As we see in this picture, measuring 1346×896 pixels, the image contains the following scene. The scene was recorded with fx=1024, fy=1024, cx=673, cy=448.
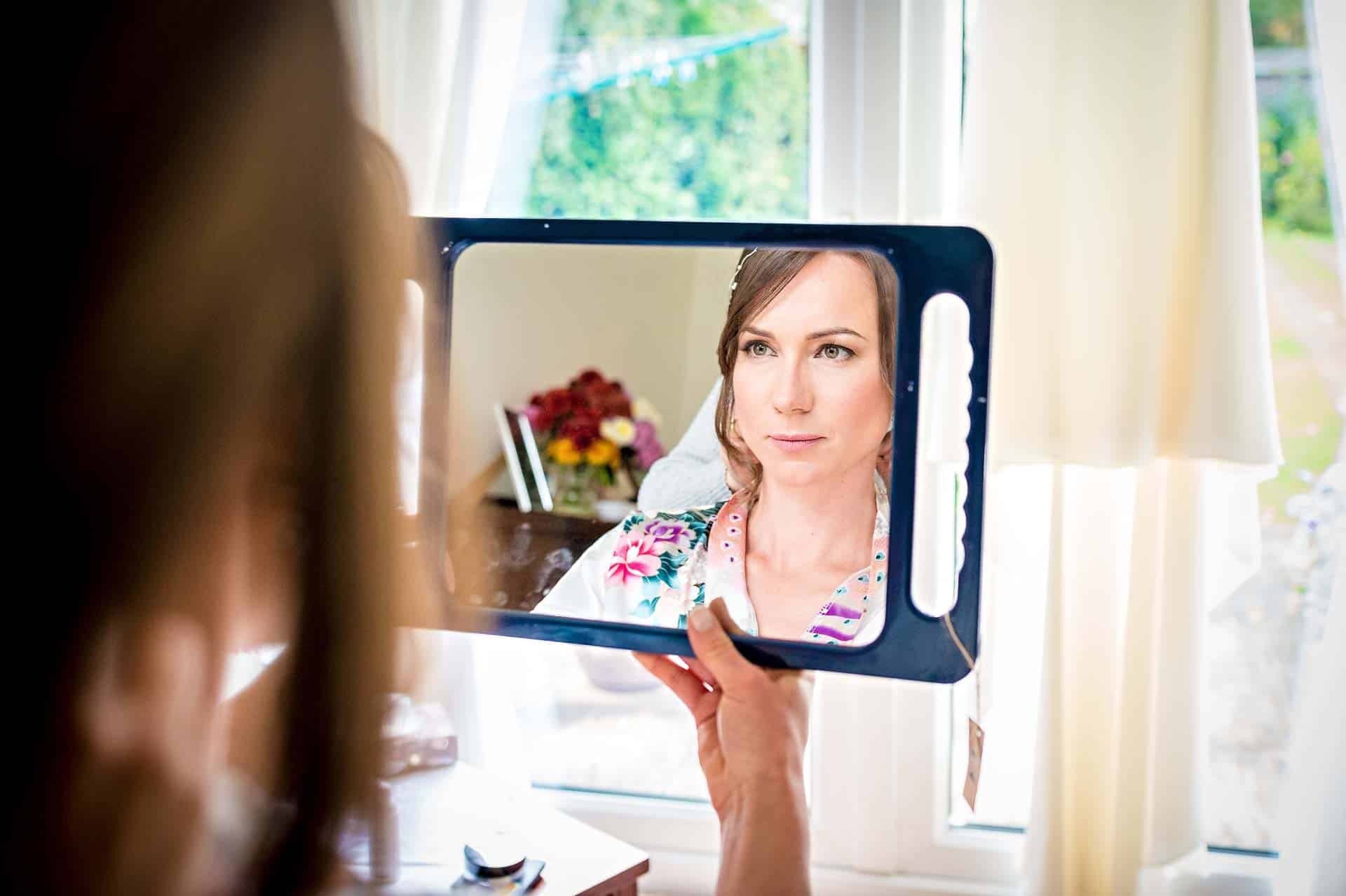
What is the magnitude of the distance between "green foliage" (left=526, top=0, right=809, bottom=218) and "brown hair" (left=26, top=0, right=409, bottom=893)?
91cm

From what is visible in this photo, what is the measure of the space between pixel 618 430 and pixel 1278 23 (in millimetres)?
847

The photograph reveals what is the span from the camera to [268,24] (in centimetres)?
37

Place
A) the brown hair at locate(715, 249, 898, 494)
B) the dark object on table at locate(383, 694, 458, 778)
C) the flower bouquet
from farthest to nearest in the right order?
the dark object on table at locate(383, 694, 458, 778), the flower bouquet, the brown hair at locate(715, 249, 898, 494)

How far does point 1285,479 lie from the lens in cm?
117

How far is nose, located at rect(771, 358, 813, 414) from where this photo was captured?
81cm

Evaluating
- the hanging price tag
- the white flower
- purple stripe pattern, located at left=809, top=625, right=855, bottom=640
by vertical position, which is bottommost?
the hanging price tag

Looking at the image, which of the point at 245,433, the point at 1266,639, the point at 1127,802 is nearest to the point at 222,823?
the point at 245,433

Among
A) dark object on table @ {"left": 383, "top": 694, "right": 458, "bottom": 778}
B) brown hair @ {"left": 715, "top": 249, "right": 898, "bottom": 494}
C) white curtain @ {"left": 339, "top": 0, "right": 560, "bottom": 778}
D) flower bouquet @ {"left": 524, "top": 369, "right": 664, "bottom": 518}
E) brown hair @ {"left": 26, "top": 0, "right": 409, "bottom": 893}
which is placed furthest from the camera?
white curtain @ {"left": 339, "top": 0, "right": 560, "bottom": 778}

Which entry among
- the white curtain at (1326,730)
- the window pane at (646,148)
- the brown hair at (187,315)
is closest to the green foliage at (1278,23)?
the white curtain at (1326,730)

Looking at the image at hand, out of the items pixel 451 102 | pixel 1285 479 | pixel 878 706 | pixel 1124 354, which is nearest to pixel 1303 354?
pixel 1285 479

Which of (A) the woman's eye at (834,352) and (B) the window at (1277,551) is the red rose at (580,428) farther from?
(B) the window at (1277,551)

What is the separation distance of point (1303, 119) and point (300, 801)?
121 cm

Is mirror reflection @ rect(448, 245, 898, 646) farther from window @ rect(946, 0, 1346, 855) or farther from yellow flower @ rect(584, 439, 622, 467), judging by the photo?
window @ rect(946, 0, 1346, 855)

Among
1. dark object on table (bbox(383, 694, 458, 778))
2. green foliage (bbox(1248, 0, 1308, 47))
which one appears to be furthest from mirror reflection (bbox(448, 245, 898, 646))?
green foliage (bbox(1248, 0, 1308, 47))
